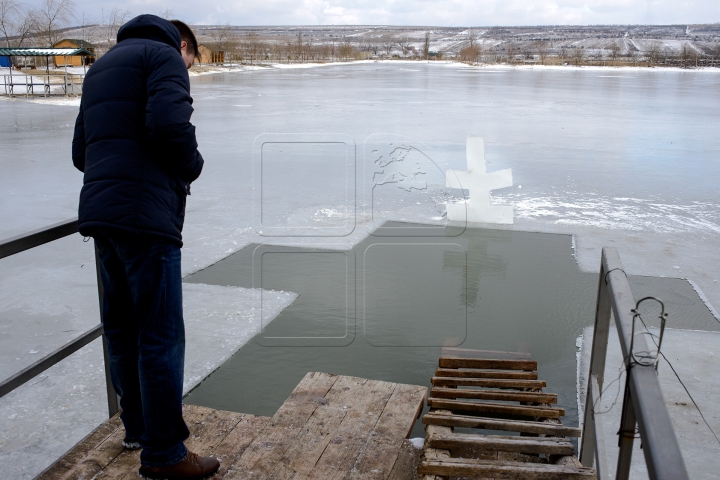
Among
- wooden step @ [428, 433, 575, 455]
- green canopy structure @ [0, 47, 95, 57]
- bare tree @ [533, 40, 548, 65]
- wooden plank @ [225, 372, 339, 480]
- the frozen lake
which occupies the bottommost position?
wooden plank @ [225, 372, 339, 480]

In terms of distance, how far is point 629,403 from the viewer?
47.6 inches

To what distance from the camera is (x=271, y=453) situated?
2256 mm

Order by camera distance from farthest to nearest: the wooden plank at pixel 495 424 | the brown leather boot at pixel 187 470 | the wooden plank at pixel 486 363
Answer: the wooden plank at pixel 486 363 → the wooden plank at pixel 495 424 → the brown leather boot at pixel 187 470

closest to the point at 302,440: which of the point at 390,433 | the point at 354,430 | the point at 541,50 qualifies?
the point at 354,430

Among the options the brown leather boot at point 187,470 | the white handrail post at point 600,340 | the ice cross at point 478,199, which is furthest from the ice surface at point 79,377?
the ice cross at point 478,199

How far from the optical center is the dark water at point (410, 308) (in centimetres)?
317

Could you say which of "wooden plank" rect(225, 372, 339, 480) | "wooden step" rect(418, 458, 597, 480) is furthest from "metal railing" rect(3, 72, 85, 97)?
"wooden step" rect(418, 458, 597, 480)

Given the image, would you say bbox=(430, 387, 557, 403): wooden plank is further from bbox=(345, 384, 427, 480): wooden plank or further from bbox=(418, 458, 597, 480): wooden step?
bbox=(418, 458, 597, 480): wooden step

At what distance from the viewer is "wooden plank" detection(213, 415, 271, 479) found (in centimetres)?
220

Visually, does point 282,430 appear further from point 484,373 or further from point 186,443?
point 484,373

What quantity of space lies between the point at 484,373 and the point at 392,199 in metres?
3.86

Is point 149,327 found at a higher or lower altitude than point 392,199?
higher

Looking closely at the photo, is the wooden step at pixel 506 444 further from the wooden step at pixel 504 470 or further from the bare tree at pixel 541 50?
the bare tree at pixel 541 50

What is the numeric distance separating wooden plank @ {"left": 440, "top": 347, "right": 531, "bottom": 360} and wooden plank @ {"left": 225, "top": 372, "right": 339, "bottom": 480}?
2.06ft
